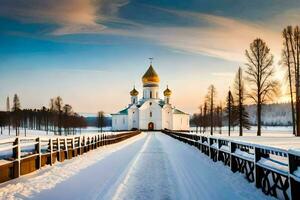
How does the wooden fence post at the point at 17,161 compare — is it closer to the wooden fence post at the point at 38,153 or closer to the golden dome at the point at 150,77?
the wooden fence post at the point at 38,153

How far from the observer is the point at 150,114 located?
106 m

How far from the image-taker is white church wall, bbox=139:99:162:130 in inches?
4161

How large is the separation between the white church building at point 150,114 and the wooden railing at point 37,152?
81106 millimetres

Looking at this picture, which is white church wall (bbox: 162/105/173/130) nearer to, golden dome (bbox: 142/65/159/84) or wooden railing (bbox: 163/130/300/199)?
golden dome (bbox: 142/65/159/84)

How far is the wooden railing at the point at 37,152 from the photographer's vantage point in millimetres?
10680

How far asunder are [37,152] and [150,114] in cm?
9300

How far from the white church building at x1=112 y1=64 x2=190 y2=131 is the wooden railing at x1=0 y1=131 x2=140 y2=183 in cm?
8111

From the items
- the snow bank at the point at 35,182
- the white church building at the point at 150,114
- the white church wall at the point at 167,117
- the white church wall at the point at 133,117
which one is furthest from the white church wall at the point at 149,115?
the snow bank at the point at 35,182

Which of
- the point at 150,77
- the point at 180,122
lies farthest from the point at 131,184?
the point at 180,122

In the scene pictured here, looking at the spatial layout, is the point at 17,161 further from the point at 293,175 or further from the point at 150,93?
the point at 150,93

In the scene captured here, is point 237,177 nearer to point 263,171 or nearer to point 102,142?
point 263,171

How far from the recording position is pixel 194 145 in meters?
27.4

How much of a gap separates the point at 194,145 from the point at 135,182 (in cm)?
1770

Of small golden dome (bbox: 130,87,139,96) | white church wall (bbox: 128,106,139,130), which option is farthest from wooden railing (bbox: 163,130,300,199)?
small golden dome (bbox: 130,87,139,96)
